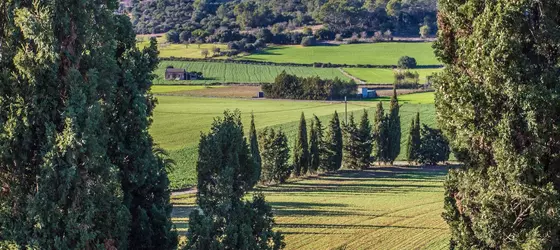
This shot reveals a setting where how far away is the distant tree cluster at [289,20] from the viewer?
14150cm

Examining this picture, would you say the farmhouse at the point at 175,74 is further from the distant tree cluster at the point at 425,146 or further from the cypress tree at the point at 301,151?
the cypress tree at the point at 301,151

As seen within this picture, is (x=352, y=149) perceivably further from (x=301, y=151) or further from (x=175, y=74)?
(x=175, y=74)

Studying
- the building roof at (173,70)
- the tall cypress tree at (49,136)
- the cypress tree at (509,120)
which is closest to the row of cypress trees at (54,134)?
the tall cypress tree at (49,136)

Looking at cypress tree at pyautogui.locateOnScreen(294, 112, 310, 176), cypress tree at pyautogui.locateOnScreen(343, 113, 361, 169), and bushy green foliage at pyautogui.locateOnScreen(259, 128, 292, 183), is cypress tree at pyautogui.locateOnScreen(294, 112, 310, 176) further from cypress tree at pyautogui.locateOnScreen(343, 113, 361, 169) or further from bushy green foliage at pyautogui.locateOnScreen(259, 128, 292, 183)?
cypress tree at pyautogui.locateOnScreen(343, 113, 361, 169)

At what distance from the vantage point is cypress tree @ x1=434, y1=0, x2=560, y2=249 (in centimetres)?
981

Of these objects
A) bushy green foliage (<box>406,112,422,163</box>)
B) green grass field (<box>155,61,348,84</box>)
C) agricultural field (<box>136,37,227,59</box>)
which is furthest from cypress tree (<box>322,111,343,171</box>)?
agricultural field (<box>136,37,227,59</box>)

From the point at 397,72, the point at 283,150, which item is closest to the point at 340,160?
the point at 283,150

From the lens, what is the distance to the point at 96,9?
11086 millimetres

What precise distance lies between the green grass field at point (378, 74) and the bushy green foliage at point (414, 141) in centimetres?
4349

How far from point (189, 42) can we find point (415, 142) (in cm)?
8563

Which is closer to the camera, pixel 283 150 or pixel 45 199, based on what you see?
pixel 45 199

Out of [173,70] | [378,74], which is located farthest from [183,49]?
[378,74]

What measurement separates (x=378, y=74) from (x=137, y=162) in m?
101

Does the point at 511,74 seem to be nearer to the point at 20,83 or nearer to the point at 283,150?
the point at 20,83
